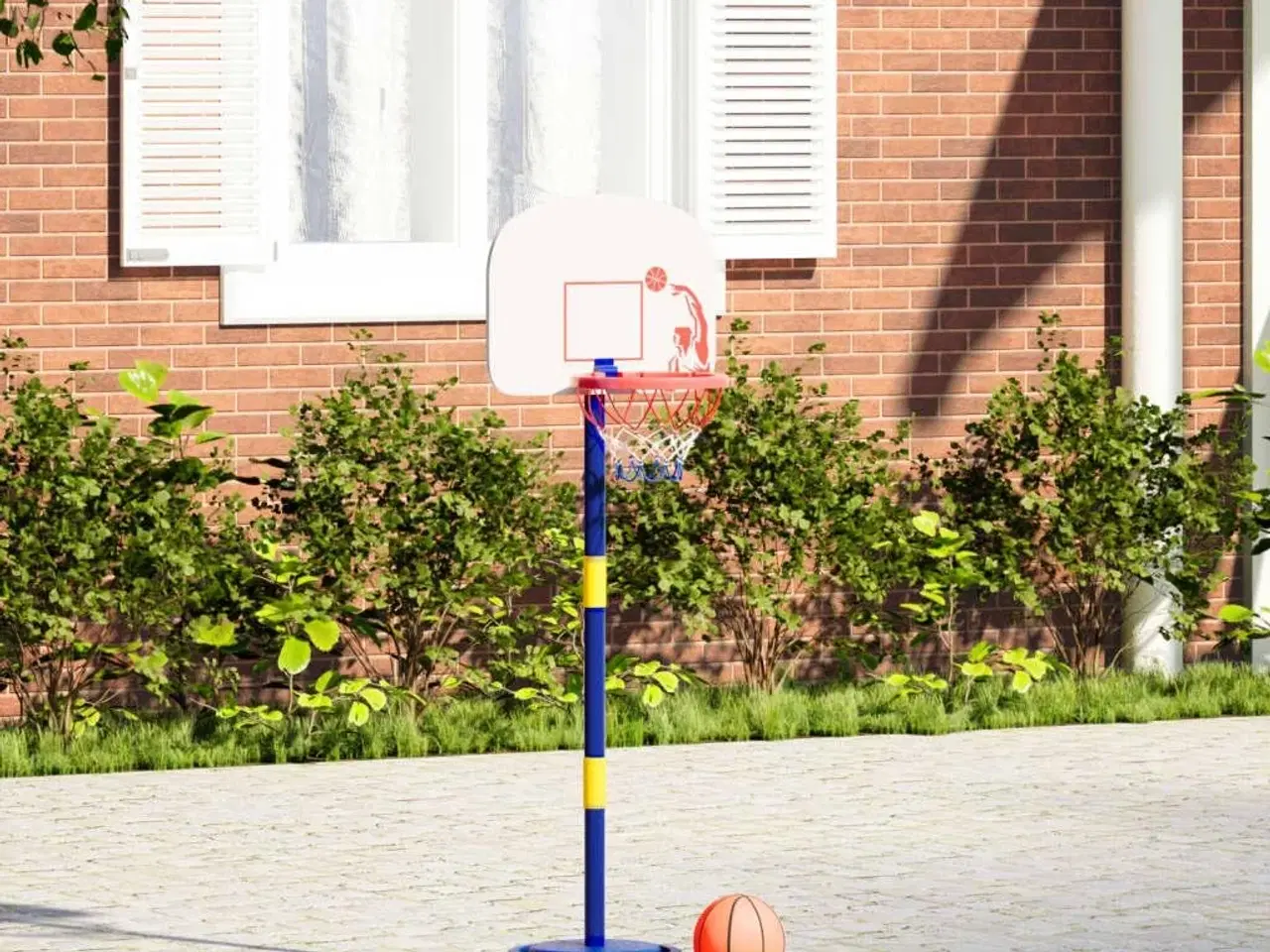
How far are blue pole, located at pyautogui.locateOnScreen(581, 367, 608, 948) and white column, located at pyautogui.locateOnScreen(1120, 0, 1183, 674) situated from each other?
5.41 metres

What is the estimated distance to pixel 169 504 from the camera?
33.2 feet

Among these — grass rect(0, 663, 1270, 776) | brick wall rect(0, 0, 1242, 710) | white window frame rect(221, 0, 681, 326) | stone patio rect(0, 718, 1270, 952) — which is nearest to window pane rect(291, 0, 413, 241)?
white window frame rect(221, 0, 681, 326)

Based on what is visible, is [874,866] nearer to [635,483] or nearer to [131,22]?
[635,483]

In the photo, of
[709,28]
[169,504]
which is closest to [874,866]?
[169,504]

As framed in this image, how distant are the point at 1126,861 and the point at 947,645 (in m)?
3.57

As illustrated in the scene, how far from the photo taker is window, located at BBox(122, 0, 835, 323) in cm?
1095

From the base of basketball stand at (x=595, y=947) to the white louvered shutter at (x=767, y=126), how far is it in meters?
5.13

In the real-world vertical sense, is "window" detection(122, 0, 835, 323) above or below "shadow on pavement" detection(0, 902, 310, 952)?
above

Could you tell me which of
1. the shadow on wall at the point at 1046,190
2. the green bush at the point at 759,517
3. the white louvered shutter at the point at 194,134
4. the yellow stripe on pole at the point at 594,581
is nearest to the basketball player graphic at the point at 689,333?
the yellow stripe on pole at the point at 594,581

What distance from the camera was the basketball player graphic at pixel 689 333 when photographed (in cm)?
699

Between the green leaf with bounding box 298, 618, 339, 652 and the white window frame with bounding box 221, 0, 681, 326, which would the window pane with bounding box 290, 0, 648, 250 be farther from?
the green leaf with bounding box 298, 618, 339, 652

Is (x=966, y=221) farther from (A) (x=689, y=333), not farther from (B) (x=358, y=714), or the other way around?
(A) (x=689, y=333)

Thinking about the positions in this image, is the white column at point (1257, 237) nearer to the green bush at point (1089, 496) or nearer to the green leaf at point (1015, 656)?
the green bush at point (1089, 496)

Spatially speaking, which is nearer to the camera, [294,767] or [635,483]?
[294,767]
